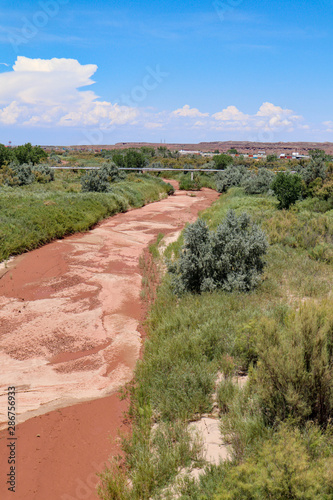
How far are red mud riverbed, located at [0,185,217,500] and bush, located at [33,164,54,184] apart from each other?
1701 cm

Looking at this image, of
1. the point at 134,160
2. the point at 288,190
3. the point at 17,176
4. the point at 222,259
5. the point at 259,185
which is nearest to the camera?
the point at 222,259

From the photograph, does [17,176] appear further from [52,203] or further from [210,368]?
[210,368]

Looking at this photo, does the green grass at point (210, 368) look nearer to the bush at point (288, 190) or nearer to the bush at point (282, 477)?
the bush at point (282, 477)

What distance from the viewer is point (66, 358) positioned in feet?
23.4

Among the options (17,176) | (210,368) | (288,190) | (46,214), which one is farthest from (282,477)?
(17,176)

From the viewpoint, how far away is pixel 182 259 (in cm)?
898

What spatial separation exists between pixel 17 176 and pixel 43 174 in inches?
127

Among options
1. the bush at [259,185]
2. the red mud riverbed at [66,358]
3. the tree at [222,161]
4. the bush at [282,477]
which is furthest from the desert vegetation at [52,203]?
the tree at [222,161]

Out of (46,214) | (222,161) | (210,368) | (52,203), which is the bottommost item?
(210,368)

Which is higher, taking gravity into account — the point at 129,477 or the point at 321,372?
the point at 321,372

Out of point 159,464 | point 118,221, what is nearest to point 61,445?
point 159,464

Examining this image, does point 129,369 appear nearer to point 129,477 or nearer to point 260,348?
point 129,477

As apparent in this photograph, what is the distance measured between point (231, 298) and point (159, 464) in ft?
13.9

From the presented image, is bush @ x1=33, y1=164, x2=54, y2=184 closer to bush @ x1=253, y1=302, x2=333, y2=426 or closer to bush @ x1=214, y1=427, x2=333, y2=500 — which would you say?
bush @ x1=253, y1=302, x2=333, y2=426
